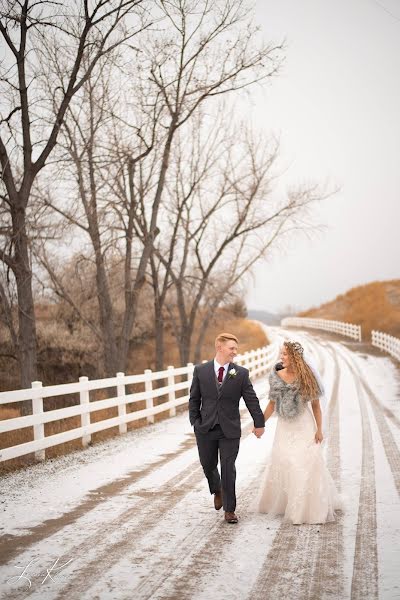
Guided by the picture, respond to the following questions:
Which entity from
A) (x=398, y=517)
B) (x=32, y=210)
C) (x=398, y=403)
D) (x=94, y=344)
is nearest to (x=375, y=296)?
(x=94, y=344)

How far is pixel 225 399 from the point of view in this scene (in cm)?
664

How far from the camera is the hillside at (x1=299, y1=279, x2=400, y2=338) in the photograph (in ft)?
185

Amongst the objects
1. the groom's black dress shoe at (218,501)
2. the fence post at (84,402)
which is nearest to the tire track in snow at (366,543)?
the groom's black dress shoe at (218,501)

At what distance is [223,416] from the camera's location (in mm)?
6602

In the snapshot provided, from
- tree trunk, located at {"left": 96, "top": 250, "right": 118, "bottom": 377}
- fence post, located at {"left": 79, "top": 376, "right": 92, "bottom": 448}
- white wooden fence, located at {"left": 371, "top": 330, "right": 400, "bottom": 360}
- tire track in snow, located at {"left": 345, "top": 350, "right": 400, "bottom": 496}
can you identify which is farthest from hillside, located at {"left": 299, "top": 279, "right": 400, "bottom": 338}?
fence post, located at {"left": 79, "top": 376, "right": 92, "bottom": 448}

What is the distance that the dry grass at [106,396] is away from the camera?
1245 centimetres

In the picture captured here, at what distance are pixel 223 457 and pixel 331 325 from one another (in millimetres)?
56099

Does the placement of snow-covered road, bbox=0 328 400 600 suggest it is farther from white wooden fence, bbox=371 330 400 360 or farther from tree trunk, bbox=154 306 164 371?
white wooden fence, bbox=371 330 400 360

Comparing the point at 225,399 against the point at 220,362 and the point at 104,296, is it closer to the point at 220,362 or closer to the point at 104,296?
the point at 220,362

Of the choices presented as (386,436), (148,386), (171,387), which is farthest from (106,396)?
(386,436)

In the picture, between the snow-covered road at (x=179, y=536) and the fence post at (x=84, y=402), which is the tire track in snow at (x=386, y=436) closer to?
the snow-covered road at (x=179, y=536)

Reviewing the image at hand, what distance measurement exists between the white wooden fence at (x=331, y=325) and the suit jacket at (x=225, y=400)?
150 ft

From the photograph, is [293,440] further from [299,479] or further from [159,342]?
[159,342]

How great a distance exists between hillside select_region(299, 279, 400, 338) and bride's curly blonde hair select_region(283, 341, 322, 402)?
147 ft
